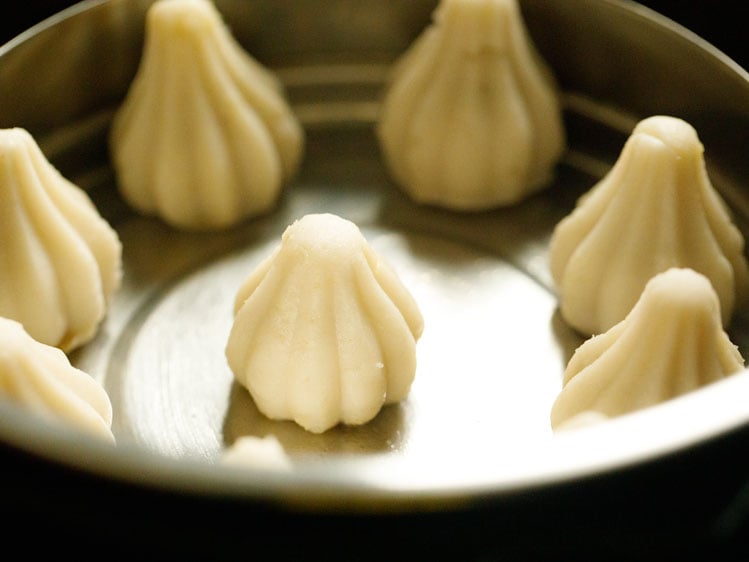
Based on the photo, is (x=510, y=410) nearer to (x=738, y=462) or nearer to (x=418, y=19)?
(x=738, y=462)

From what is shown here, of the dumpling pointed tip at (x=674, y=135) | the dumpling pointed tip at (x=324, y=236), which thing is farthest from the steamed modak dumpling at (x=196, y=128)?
the dumpling pointed tip at (x=674, y=135)

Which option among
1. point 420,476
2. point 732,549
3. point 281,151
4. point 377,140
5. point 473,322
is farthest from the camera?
point 377,140

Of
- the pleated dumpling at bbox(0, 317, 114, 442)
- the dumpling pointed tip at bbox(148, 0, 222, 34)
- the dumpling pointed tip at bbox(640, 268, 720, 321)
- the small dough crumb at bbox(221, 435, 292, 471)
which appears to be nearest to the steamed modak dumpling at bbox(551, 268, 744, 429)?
the dumpling pointed tip at bbox(640, 268, 720, 321)

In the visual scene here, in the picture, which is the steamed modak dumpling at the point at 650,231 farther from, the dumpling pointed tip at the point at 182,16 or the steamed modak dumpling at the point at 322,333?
the dumpling pointed tip at the point at 182,16

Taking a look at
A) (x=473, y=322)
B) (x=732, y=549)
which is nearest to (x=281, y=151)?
(x=473, y=322)

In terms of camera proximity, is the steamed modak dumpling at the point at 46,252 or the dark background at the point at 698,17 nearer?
the steamed modak dumpling at the point at 46,252
